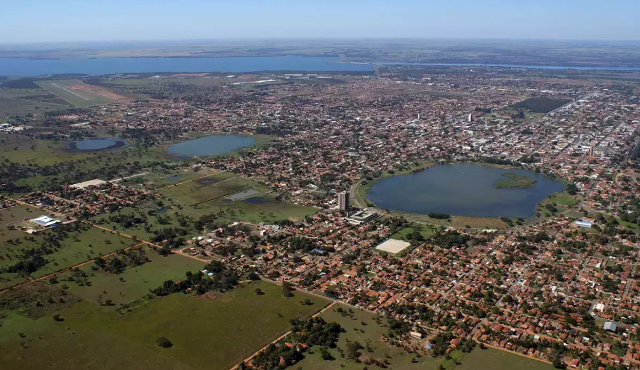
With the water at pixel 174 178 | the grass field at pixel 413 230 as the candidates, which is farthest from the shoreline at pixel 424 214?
the water at pixel 174 178

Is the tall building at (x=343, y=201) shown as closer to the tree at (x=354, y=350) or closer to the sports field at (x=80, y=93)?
the tree at (x=354, y=350)

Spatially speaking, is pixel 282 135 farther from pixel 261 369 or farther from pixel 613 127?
pixel 261 369

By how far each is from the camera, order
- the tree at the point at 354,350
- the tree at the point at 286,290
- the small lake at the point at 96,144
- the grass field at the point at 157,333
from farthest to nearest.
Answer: the small lake at the point at 96,144 → the tree at the point at 286,290 → the grass field at the point at 157,333 → the tree at the point at 354,350

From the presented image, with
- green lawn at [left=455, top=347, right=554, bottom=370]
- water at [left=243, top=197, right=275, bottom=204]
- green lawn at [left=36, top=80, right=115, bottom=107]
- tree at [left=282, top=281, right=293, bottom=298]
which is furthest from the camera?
green lawn at [left=36, top=80, right=115, bottom=107]

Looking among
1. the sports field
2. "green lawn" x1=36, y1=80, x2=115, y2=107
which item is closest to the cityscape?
"green lawn" x1=36, y1=80, x2=115, y2=107

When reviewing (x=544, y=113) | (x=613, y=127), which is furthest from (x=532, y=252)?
(x=544, y=113)

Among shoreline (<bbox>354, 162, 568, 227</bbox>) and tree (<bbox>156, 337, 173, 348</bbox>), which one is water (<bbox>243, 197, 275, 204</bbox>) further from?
tree (<bbox>156, 337, 173, 348</bbox>)
